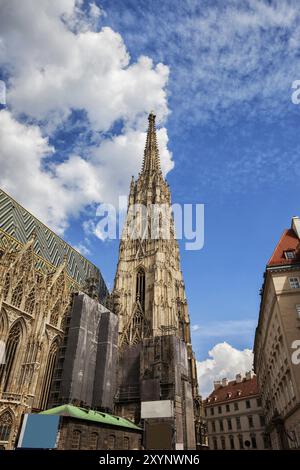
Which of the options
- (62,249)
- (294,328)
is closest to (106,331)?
(62,249)

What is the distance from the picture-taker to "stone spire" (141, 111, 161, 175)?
66.6m

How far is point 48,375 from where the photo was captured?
3309 centimetres

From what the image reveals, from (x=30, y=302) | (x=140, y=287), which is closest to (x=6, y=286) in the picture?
(x=30, y=302)

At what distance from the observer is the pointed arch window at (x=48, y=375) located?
3175 centimetres

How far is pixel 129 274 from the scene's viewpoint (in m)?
50.4

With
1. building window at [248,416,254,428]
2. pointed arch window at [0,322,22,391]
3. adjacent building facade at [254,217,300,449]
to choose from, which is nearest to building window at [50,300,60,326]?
pointed arch window at [0,322,22,391]

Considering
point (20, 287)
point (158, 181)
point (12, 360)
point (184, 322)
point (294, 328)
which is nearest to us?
point (294, 328)

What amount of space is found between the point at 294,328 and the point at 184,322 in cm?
2709

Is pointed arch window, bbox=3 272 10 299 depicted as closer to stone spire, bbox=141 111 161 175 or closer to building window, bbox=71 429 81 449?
building window, bbox=71 429 81 449

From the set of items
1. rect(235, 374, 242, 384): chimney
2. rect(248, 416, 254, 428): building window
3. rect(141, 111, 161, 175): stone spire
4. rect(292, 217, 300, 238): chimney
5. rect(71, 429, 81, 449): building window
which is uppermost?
rect(141, 111, 161, 175): stone spire

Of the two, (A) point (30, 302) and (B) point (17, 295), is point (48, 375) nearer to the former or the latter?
(A) point (30, 302)

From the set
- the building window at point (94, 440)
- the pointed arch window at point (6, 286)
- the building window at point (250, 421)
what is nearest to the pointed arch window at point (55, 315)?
the pointed arch window at point (6, 286)

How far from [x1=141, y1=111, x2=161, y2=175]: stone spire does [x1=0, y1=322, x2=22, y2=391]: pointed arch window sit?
4240 cm
